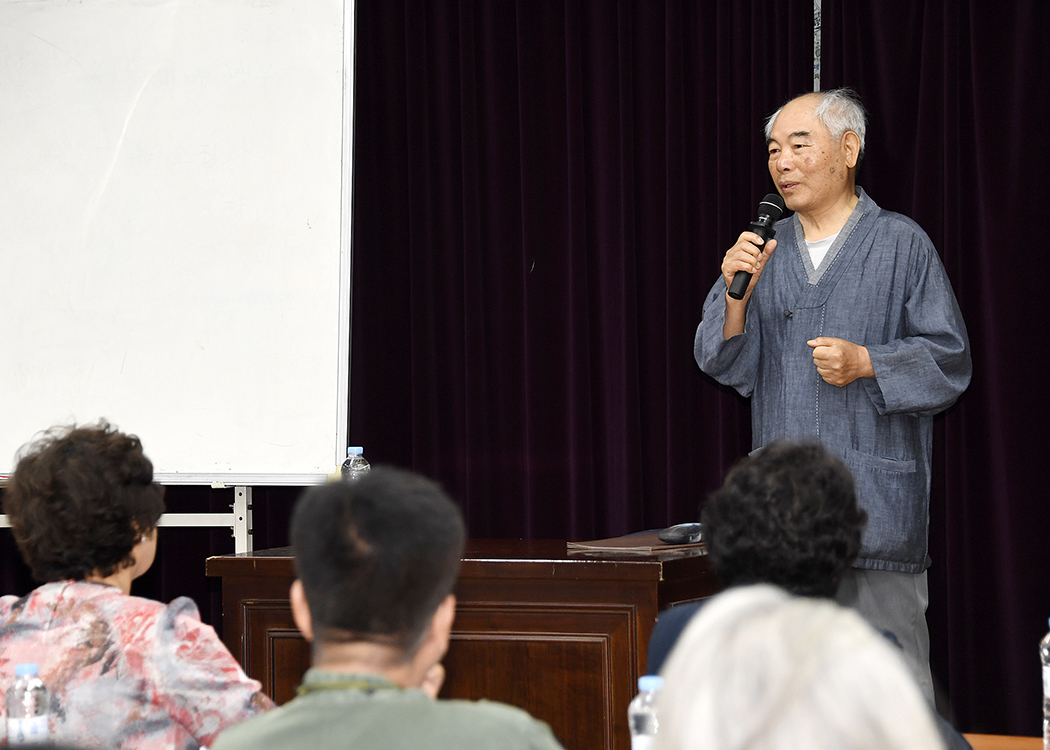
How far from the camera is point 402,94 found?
338 centimetres

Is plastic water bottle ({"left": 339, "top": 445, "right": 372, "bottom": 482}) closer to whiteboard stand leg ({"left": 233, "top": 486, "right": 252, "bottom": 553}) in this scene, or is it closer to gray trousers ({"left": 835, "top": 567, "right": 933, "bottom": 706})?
whiteboard stand leg ({"left": 233, "top": 486, "right": 252, "bottom": 553})

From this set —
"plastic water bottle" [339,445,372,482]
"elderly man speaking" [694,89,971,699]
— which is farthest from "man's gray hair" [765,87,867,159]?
"plastic water bottle" [339,445,372,482]

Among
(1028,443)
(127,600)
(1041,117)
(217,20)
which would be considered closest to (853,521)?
(127,600)

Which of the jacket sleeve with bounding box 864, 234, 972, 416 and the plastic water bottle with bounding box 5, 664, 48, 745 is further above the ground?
the jacket sleeve with bounding box 864, 234, 972, 416

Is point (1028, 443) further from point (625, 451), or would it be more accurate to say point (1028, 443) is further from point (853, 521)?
point (853, 521)

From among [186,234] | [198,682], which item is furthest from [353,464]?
[198,682]

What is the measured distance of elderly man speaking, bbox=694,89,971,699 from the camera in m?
2.31

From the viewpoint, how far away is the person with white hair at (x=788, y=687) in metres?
0.61

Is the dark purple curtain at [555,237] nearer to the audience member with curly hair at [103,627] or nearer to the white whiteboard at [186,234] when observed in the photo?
the white whiteboard at [186,234]

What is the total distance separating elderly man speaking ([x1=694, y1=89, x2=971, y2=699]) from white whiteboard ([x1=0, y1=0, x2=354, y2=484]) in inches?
43.4

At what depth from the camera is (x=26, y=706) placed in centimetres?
130

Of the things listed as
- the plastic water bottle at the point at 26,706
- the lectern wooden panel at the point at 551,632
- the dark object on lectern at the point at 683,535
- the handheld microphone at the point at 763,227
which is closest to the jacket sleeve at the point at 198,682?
the plastic water bottle at the point at 26,706

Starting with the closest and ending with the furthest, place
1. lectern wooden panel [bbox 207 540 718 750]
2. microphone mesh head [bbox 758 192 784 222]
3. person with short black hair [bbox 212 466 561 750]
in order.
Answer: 1. person with short black hair [bbox 212 466 561 750]
2. lectern wooden panel [bbox 207 540 718 750]
3. microphone mesh head [bbox 758 192 784 222]

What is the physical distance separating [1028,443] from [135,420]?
2.39m
